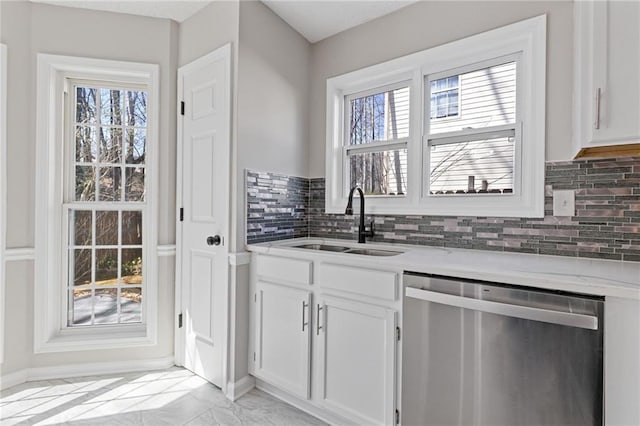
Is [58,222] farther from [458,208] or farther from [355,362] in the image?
[458,208]

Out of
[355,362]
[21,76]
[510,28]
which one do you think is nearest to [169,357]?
[355,362]

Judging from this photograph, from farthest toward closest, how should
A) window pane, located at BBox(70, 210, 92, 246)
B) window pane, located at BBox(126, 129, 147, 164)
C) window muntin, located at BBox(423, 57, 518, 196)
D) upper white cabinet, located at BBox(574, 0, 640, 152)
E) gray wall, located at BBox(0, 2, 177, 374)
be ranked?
window pane, located at BBox(126, 129, 147, 164), window pane, located at BBox(70, 210, 92, 246), gray wall, located at BBox(0, 2, 177, 374), window muntin, located at BBox(423, 57, 518, 196), upper white cabinet, located at BBox(574, 0, 640, 152)

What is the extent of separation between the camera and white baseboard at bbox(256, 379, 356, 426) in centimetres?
182

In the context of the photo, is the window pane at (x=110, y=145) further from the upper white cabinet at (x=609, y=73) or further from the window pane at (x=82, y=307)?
the upper white cabinet at (x=609, y=73)

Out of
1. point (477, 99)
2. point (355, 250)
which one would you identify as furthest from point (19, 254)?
point (477, 99)

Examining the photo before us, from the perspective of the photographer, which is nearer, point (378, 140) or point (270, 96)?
point (270, 96)

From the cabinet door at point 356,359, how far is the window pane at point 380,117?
1.32 meters

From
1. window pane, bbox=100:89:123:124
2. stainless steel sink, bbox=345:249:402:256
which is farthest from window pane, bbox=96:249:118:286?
stainless steel sink, bbox=345:249:402:256

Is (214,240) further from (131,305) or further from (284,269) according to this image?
(131,305)

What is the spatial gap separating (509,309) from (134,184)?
260cm

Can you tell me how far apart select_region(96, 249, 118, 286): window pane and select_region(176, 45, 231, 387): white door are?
19.9 inches

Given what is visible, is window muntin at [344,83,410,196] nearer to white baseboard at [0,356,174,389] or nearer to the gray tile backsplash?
the gray tile backsplash

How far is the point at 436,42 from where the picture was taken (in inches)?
82.6

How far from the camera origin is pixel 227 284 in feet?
6.98
